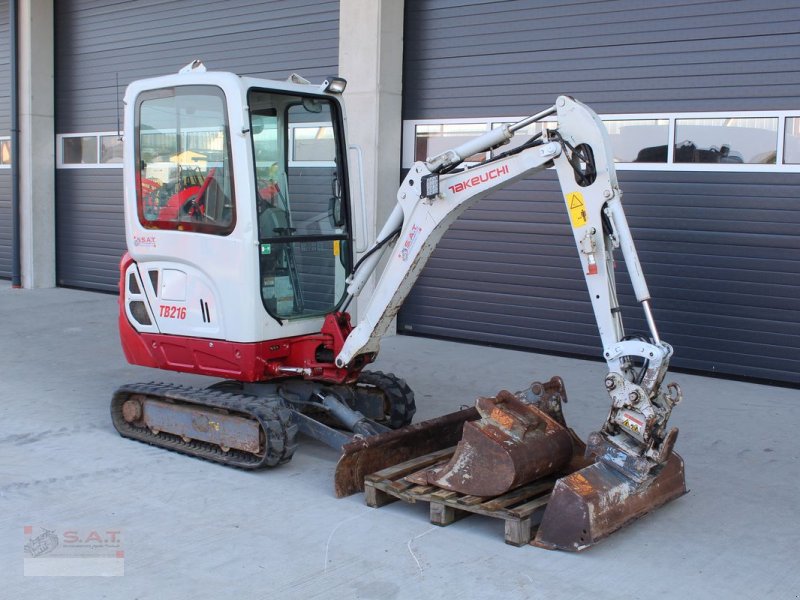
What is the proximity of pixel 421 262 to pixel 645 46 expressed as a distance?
452 centimetres

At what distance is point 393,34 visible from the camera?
1046cm

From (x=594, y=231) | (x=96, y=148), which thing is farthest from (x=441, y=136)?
(x=96, y=148)

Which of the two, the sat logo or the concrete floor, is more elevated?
the sat logo

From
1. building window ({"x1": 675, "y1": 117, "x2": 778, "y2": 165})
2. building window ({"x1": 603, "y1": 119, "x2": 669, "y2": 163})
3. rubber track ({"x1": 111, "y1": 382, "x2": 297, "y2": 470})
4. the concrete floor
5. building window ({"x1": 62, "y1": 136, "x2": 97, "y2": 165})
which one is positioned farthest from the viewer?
building window ({"x1": 62, "y1": 136, "x2": 97, "y2": 165})

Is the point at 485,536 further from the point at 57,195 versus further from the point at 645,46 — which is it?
the point at 57,195

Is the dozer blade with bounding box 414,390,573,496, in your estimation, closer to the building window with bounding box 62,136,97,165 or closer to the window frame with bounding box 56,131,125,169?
the window frame with bounding box 56,131,125,169

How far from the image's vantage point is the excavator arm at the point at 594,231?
4.82 metres

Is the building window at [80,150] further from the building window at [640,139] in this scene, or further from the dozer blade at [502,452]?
the dozer blade at [502,452]

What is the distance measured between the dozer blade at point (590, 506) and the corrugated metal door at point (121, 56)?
7.81 metres

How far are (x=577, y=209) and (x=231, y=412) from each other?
2588 millimetres

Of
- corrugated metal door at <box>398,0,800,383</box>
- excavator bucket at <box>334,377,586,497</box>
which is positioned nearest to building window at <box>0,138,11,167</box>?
corrugated metal door at <box>398,0,800,383</box>

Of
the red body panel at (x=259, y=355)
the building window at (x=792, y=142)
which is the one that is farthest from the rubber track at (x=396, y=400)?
the building window at (x=792, y=142)

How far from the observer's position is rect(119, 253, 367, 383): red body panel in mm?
6176

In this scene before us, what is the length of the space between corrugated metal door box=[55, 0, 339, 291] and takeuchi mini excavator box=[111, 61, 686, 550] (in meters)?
5.32
